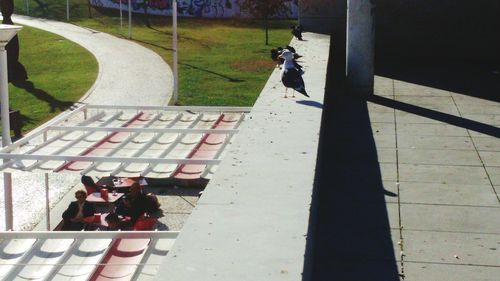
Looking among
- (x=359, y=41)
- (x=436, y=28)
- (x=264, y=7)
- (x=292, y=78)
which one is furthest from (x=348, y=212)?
(x=264, y=7)

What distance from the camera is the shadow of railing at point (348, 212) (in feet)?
20.3

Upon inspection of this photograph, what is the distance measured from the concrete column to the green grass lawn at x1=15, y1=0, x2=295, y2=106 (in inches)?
572

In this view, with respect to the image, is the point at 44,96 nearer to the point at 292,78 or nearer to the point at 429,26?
the point at 429,26

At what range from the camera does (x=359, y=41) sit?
13766 mm

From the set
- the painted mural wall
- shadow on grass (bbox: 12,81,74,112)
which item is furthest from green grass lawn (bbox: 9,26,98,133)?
the painted mural wall

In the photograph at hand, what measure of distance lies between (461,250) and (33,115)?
24077 mm

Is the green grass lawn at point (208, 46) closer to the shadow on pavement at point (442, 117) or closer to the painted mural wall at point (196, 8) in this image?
the painted mural wall at point (196, 8)

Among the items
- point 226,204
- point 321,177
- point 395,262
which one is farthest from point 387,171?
point 226,204

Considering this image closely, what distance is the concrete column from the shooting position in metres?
13.6

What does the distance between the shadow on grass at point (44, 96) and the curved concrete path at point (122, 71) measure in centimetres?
83

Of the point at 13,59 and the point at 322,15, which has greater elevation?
the point at 322,15

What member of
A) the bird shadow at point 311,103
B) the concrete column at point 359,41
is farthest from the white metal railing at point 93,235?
the concrete column at point 359,41

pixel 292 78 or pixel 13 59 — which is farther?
pixel 13 59

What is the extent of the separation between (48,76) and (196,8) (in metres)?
21.3
